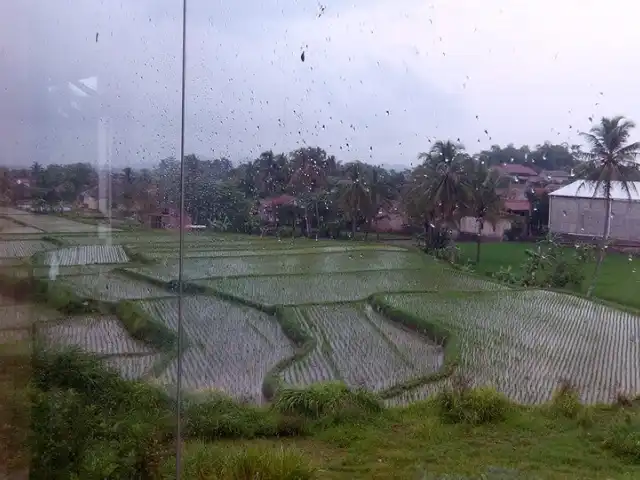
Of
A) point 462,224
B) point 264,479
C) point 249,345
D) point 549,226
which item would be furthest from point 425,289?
point 264,479

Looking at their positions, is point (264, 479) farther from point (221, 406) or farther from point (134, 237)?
point (134, 237)

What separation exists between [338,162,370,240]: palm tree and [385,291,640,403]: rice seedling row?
880 mm

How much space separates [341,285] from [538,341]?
1913 millimetres

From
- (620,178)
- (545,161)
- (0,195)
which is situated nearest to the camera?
(0,195)

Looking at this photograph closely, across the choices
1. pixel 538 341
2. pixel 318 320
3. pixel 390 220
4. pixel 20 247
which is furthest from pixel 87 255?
pixel 538 341

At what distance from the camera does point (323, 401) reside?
151 inches

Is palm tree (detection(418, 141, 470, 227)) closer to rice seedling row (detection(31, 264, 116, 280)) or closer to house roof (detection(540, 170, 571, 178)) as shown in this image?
house roof (detection(540, 170, 571, 178))

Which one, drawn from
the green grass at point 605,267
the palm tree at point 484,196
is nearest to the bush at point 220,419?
the palm tree at point 484,196

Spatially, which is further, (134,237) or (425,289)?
(425,289)

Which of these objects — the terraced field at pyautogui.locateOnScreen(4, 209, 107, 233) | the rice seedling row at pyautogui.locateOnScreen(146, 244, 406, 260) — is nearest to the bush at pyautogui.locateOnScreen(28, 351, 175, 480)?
the terraced field at pyautogui.locateOnScreen(4, 209, 107, 233)

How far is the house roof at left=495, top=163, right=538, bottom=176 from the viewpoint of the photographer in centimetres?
518

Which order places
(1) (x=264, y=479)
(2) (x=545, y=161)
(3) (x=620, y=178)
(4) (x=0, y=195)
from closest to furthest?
(1) (x=264, y=479) → (4) (x=0, y=195) → (3) (x=620, y=178) → (2) (x=545, y=161)

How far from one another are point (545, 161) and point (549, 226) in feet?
1.61

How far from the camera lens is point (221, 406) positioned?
12.2ft
